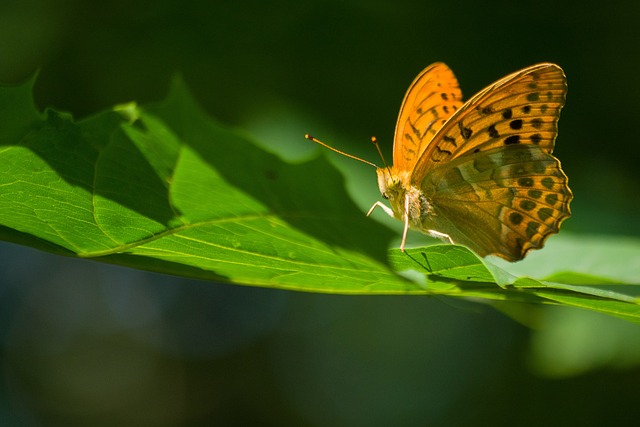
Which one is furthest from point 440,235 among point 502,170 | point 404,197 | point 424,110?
point 424,110

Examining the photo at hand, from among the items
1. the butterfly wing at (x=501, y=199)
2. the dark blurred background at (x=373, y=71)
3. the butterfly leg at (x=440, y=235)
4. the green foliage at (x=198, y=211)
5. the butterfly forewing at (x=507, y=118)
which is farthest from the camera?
the dark blurred background at (x=373, y=71)

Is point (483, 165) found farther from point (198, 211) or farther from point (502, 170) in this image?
point (198, 211)

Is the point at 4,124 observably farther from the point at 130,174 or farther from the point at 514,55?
the point at 514,55

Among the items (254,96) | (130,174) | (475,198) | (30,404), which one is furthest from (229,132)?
(30,404)

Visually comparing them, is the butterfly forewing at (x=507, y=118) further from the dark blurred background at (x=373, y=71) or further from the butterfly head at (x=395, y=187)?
the dark blurred background at (x=373, y=71)

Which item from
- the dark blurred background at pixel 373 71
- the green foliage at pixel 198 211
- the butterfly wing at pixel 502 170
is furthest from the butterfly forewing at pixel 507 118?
the green foliage at pixel 198 211

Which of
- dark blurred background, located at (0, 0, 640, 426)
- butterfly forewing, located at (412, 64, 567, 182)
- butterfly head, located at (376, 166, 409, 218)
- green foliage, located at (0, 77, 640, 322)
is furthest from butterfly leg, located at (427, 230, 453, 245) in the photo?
green foliage, located at (0, 77, 640, 322)

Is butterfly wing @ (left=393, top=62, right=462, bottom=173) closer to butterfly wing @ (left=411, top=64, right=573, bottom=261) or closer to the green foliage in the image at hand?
butterfly wing @ (left=411, top=64, right=573, bottom=261)

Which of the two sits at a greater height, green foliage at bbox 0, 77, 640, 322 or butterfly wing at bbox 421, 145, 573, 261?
butterfly wing at bbox 421, 145, 573, 261
